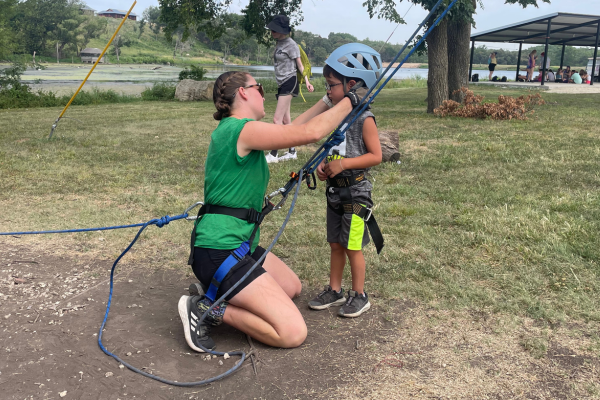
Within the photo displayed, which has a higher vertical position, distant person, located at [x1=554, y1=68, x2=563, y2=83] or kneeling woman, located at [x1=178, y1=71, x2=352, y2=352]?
distant person, located at [x1=554, y1=68, x2=563, y2=83]

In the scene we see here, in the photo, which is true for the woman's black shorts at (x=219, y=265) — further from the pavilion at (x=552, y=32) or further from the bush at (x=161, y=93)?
the pavilion at (x=552, y=32)

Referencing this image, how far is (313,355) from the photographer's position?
2779 millimetres

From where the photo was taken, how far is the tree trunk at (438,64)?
12.3 meters

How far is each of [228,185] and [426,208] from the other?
2.84 metres

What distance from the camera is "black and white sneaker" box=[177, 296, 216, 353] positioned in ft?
9.09

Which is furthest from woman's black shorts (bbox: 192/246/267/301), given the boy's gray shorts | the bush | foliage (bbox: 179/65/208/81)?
foliage (bbox: 179/65/208/81)

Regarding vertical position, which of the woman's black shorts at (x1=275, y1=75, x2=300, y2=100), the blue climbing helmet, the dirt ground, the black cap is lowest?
the dirt ground

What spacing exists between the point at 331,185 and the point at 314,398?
52.9 inches

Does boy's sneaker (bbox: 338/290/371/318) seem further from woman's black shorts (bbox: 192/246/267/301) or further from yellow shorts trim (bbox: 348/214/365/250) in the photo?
woman's black shorts (bbox: 192/246/267/301)

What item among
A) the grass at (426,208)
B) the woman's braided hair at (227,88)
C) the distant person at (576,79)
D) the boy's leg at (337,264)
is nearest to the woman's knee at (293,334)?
the boy's leg at (337,264)

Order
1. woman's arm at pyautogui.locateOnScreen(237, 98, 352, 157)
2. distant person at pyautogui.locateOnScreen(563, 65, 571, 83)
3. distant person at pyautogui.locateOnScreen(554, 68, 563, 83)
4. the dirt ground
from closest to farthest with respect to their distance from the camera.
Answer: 1. the dirt ground
2. woman's arm at pyautogui.locateOnScreen(237, 98, 352, 157)
3. distant person at pyautogui.locateOnScreen(563, 65, 571, 83)
4. distant person at pyautogui.locateOnScreen(554, 68, 563, 83)

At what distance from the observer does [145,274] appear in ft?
12.9

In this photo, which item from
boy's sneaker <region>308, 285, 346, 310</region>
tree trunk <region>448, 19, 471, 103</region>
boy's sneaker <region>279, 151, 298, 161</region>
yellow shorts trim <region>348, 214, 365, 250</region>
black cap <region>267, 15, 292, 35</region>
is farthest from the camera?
tree trunk <region>448, 19, 471, 103</region>

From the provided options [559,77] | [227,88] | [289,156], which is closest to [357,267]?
[227,88]
